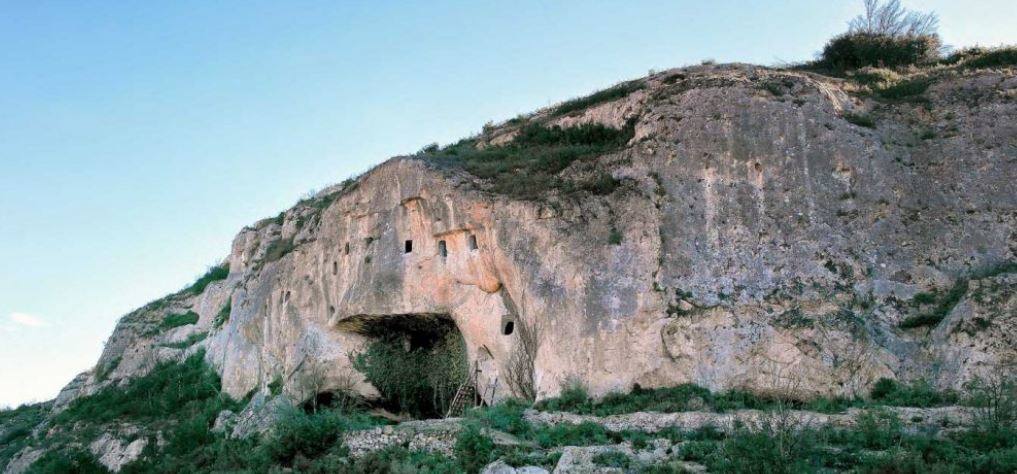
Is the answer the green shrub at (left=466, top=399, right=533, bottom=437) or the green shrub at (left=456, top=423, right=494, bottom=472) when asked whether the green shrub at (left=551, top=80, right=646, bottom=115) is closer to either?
the green shrub at (left=466, top=399, right=533, bottom=437)

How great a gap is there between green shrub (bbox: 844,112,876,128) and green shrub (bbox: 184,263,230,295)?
102 feet

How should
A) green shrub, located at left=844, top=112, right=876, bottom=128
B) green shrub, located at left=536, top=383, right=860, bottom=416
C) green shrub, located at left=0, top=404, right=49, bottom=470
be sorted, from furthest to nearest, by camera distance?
1. green shrub, located at left=0, top=404, right=49, bottom=470
2. green shrub, located at left=844, top=112, right=876, bottom=128
3. green shrub, located at left=536, top=383, right=860, bottom=416

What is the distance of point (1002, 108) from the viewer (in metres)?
27.0

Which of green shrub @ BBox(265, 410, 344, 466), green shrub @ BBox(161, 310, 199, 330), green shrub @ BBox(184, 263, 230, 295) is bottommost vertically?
green shrub @ BBox(265, 410, 344, 466)

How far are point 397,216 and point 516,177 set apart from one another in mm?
3976

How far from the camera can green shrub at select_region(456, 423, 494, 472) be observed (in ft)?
67.2

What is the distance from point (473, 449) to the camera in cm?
2089

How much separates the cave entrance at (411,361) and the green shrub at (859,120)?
41.5ft

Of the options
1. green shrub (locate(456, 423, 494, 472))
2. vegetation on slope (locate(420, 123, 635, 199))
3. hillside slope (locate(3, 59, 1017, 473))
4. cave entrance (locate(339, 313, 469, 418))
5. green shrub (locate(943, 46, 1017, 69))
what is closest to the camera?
green shrub (locate(456, 423, 494, 472))

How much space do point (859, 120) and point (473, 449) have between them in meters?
14.4

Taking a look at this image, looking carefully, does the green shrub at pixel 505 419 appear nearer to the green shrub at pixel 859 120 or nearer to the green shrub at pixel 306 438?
the green shrub at pixel 306 438

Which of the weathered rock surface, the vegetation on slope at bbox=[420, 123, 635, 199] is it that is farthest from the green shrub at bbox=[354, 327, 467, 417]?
the weathered rock surface

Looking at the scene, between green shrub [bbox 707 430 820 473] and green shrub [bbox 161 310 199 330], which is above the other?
green shrub [bbox 161 310 199 330]

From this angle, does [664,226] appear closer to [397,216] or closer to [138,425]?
[397,216]
